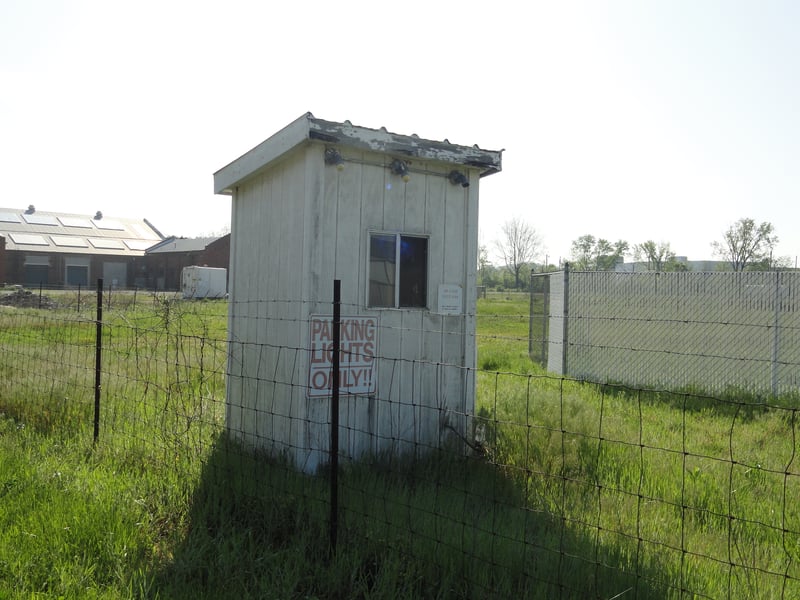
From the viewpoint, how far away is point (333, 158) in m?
5.41

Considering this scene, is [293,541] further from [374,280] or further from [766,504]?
[766,504]

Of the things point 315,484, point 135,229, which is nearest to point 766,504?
point 315,484

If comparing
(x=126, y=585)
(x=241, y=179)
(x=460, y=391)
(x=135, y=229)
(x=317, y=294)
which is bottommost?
(x=126, y=585)

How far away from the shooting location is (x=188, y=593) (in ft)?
10.6

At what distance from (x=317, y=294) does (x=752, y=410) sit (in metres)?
6.61

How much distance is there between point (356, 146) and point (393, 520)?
328cm

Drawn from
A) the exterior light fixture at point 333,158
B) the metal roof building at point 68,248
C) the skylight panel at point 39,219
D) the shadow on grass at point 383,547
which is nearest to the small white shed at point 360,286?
the exterior light fixture at point 333,158

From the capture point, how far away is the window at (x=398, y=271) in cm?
578

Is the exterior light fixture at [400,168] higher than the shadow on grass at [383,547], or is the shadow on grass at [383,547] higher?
the exterior light fixture at [400,168]

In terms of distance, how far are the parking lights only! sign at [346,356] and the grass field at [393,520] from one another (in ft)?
2.43

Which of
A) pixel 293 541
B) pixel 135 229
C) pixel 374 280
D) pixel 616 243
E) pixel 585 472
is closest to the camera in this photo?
pixel 293 541

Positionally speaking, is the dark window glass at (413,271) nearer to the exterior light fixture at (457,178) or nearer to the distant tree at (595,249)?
the exterior light fixture at (457,178)

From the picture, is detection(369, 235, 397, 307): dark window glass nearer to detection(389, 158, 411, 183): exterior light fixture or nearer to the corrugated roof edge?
detection(389, 158, 411, 183): exterior light fixture

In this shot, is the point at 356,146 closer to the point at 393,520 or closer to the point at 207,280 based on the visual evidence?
the point at 393,520
